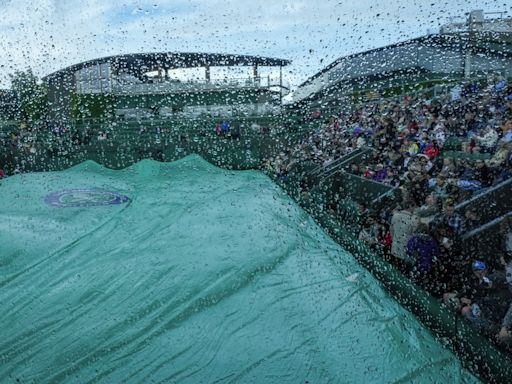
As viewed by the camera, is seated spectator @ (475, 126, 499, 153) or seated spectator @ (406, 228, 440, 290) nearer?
seated spectator @ (406, 228, 440, 290)

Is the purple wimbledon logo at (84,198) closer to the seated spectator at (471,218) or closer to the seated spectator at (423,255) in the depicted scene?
the seated spectator at (423,255)

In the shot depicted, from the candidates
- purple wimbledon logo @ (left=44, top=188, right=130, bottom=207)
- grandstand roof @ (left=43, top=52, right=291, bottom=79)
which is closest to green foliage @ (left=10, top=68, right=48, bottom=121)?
grandstand roof @ (left=43, top=52, right=291, bottom=79)

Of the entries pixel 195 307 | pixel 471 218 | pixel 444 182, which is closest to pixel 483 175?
pixel 444 182

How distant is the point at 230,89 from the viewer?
23750 mm

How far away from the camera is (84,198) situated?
341 inches

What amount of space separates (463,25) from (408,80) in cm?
436

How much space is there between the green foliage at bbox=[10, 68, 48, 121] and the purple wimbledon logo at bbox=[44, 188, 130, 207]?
19695mm

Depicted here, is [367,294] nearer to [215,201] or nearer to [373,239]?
[373,239]

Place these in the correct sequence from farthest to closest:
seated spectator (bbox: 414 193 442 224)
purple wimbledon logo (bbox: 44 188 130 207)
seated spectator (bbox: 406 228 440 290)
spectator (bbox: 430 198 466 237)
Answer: purple wimbledon logo (bbox: 44 188 130 207) < seated spectator (bbox: 414 193 442 224) < spectator (bbox: 430 198 466 237) < seated spectator (bbox: 406 228 440 290)

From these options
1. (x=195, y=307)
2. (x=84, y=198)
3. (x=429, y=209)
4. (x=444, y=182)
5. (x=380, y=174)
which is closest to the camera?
(x=195, y=307)

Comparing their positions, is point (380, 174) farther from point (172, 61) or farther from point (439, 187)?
point (172, 61)

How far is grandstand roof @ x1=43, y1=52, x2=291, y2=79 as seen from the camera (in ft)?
79.0

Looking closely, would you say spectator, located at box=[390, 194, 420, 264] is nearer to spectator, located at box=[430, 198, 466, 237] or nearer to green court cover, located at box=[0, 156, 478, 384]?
spectator, located at box=[430, 198, 466, 237]

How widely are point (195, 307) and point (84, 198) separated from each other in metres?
Result: 5.71
